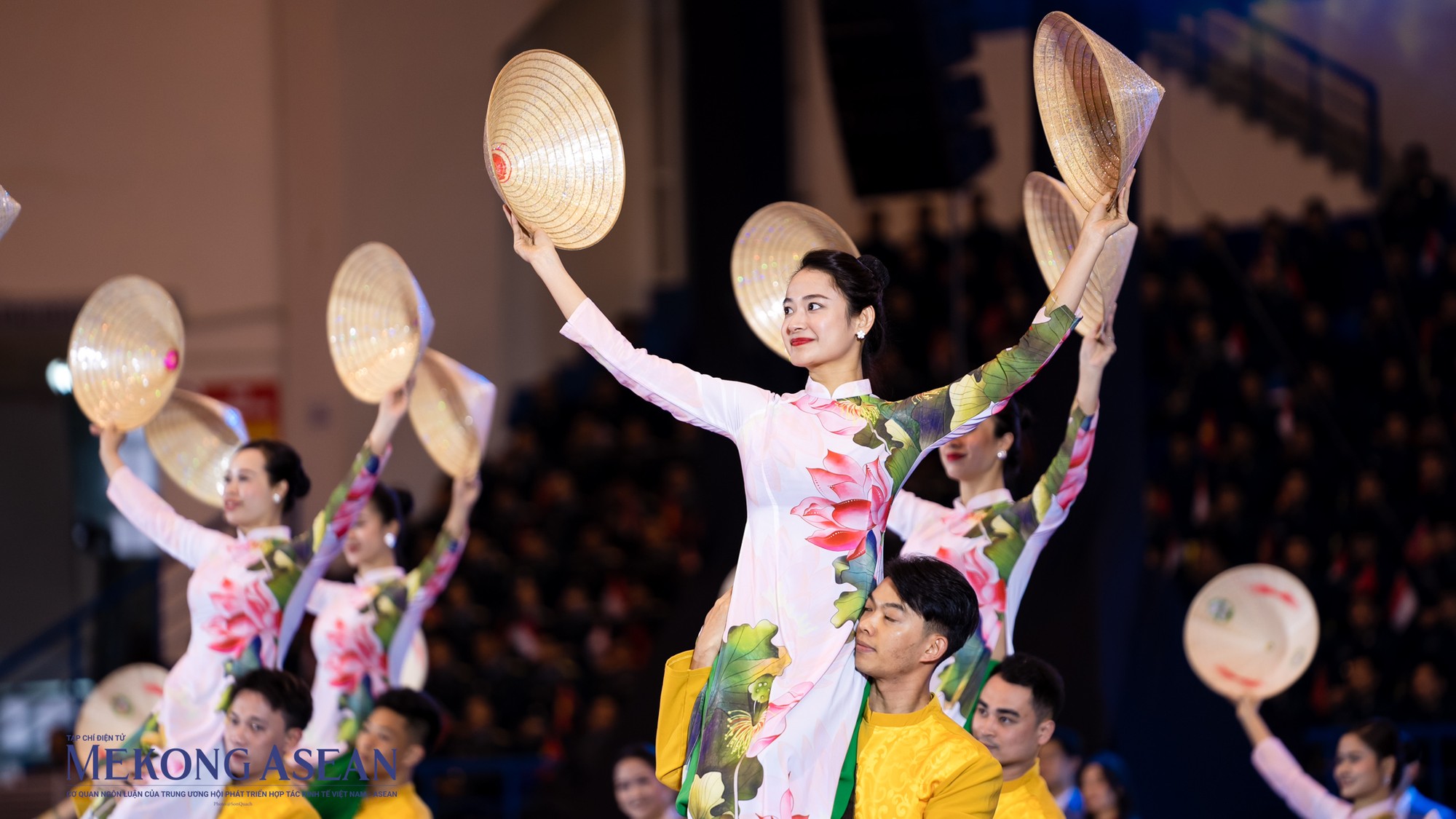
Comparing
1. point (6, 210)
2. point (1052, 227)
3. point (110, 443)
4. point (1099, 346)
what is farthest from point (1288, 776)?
point (6, 210)

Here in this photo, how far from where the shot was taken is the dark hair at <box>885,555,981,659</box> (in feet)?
7.97

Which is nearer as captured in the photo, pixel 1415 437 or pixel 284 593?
pixel 284 593

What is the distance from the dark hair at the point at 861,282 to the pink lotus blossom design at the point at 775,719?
547 millimetres

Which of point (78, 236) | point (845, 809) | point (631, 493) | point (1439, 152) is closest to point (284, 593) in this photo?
point (845, 809)

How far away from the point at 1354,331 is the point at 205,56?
22.8 ft

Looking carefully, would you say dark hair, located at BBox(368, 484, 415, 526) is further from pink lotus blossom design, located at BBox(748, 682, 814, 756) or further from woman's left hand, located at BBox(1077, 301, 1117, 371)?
pink lotus blossom design, located at BBox(748, 682, 814, 756)

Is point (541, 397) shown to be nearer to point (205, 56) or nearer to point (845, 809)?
point (205, 56)

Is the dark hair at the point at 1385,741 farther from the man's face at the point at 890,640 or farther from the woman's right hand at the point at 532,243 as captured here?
the woman's right hand at the point at 532,243

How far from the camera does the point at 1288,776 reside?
160 inches

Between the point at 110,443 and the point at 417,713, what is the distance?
975 millimetres

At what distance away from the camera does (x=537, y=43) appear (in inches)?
430

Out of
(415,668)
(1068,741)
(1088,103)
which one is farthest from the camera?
(415,668)

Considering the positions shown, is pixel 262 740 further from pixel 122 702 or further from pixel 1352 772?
pixel 1352 772

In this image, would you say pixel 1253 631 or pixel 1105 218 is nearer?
pixel 1105 218
